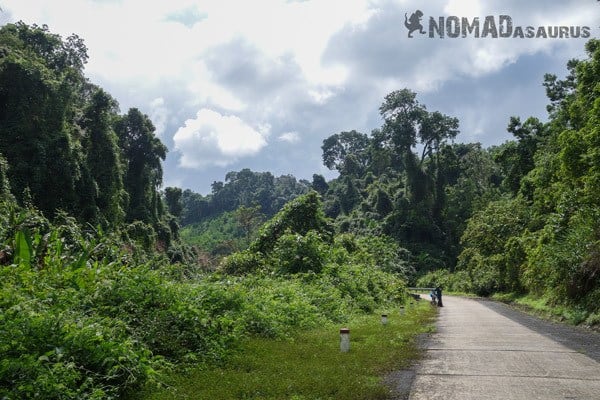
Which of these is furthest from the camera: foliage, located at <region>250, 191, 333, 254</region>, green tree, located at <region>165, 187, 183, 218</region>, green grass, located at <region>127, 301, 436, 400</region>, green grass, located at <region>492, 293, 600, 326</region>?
green tree, located at <region>165, 187, 183, 218</region>

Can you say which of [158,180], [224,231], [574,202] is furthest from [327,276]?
[224,231]

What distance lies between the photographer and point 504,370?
834 centimetres

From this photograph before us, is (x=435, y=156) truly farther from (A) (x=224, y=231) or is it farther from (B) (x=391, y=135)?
(A) (x=224, y=231)

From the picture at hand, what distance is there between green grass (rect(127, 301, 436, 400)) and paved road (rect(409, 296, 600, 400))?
2.33 feet

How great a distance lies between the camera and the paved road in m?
6.79

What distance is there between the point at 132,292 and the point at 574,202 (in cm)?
2223

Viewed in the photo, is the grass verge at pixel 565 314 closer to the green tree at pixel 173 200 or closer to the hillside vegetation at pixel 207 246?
the hillside vegetation at pixel 207 246

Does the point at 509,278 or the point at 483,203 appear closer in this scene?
the point at 509,278

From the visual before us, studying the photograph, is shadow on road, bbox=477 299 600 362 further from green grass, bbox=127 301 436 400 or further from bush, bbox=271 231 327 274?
bush, bbox=271 231 327 274

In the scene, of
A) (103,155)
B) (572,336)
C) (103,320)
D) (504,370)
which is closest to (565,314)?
(572,336)

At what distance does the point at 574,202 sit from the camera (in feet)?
76.1

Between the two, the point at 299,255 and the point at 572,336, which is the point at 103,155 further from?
the point at 572,336

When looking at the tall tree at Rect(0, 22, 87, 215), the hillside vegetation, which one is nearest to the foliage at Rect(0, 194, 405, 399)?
the hillside vegetation

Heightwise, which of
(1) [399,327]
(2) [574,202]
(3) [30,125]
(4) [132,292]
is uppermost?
(3) [30,125]
